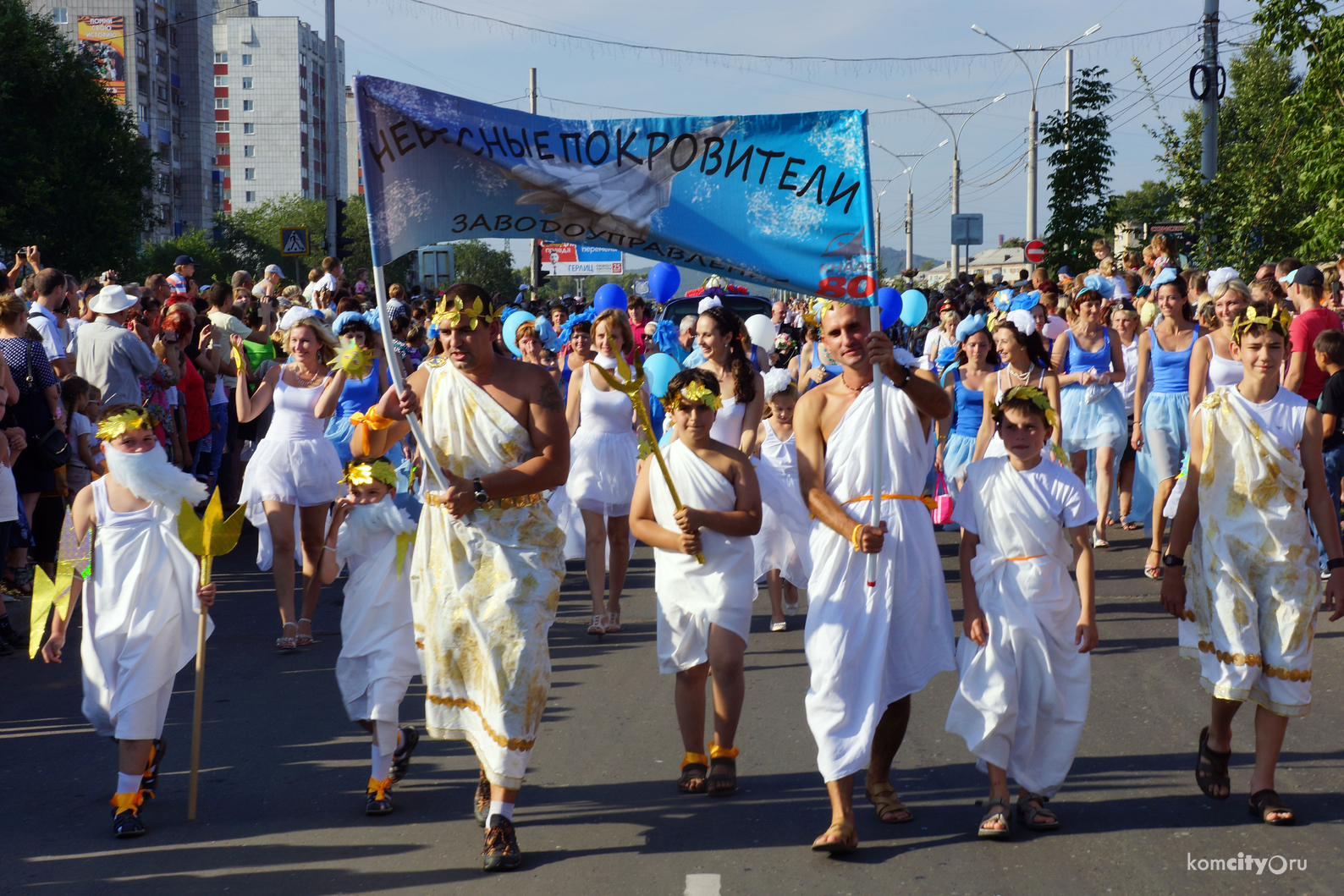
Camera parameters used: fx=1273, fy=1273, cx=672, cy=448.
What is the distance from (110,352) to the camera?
10023 mm

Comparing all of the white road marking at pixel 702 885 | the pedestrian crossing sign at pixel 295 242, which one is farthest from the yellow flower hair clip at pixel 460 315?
the pedestrian crossing sign at pixel 295 242

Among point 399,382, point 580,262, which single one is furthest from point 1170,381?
point 580,262

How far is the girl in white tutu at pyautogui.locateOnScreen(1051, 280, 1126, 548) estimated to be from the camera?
1013 cm

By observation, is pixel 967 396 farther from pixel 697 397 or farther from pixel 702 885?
pixel 702 885

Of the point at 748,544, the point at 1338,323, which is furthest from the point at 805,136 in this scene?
the point at 1338,323

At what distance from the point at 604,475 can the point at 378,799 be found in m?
3.37

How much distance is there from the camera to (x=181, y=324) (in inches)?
450

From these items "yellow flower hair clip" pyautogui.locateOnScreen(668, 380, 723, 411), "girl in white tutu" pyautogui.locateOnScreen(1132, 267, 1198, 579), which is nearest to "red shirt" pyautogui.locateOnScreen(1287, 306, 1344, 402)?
"girl in white tutu" pyautogui.locateOnScreen(1132, 267, 1198, 579)

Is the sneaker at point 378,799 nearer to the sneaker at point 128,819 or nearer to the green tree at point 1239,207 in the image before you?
the sneaker at point 128,819

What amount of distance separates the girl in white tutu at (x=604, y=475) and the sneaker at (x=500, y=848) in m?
3.50

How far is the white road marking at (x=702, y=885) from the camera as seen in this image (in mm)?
4203

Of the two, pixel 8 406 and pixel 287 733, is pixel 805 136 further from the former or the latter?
pixel 8 406

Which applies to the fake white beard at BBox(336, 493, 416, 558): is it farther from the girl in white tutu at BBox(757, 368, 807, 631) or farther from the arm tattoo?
the girl in white tutu at BBox(757, 368, 807, 631)

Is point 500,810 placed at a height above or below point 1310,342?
below
